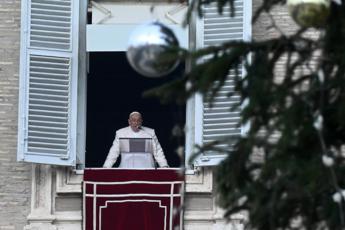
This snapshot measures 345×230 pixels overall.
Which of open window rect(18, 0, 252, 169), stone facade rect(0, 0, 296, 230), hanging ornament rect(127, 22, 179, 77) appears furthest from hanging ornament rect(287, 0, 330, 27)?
stone facade rect(0, 0, 296, 230)

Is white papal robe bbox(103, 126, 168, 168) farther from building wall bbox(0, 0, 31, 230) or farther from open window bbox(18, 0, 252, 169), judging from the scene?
building wall bbox(0, 0, 31, 230)

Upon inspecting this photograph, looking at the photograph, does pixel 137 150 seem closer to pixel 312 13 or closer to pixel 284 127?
pixel 312 13

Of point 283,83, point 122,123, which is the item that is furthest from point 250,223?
point 122,123

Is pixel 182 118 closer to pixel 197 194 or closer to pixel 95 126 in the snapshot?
pixel 197 194

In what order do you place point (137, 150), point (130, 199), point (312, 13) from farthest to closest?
point (137, 150)
point (130, 199)
point (312, 13)

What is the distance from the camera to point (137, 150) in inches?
738

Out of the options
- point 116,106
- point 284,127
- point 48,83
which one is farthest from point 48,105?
point 284,127

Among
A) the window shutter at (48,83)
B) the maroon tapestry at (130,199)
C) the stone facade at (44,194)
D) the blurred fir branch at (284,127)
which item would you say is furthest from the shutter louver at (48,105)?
the blurred fir branch at (284,127)

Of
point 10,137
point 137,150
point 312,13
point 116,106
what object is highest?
point 312,13

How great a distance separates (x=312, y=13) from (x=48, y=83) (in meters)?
7.52

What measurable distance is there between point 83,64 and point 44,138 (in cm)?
90

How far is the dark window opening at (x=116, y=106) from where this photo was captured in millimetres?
21453

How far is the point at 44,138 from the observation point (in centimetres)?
1825

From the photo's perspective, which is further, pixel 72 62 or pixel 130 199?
pixel 72 62
